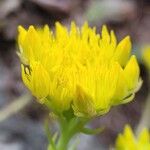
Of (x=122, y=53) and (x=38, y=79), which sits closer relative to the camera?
(x=38, y=79)

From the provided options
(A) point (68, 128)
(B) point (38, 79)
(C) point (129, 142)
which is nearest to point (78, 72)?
(B) point (38, 79)

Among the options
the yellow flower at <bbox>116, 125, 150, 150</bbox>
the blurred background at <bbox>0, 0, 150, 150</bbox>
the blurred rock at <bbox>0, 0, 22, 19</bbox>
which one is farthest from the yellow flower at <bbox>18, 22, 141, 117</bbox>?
the blurred rock at <bbox>0, 0, 22, 19</bbox>

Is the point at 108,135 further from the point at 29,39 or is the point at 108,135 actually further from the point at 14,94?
the point at 29,39

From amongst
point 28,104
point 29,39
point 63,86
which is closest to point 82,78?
point 63,86

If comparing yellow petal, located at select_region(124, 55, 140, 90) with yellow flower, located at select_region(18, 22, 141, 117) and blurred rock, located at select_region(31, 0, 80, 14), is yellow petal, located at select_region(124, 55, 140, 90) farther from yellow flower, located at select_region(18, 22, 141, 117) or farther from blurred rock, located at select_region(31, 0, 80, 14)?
blurred rock, located at select_region(31, 0, 80, 14)

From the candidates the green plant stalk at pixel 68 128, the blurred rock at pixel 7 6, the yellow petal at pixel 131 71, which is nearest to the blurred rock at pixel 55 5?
the blurred rock at pixel 7 6

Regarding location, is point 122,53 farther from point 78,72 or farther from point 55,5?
point 55,5

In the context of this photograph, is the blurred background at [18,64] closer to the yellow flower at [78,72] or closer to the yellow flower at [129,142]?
the yellow flower at [129,142]
